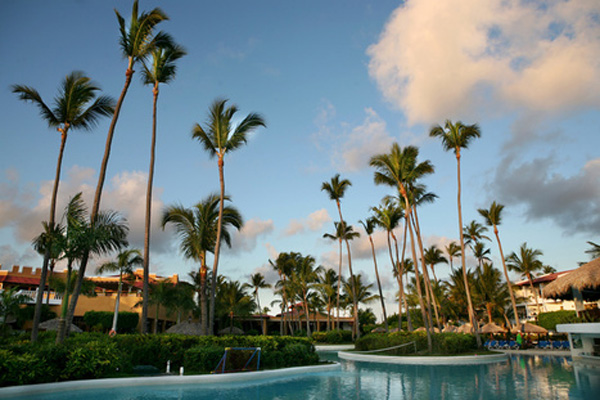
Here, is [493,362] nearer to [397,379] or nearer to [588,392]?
[397,379]

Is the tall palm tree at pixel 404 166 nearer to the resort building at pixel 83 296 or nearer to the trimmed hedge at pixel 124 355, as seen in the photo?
the trimmed hedge at pixel 124 355

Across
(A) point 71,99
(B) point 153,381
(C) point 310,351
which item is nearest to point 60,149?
(A) point 71,99

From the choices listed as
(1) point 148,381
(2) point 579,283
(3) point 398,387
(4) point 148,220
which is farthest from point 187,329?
(2) point 579,283

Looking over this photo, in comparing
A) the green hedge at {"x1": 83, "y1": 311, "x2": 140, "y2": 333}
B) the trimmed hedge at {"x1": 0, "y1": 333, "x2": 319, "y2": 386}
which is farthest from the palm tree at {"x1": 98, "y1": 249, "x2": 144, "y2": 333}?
the trimmed hedge at {"x1": 0, "y1": 333, "x2": 319, "y2": 386}

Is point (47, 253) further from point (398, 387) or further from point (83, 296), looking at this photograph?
point (83, 296)

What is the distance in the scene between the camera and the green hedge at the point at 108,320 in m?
36.2

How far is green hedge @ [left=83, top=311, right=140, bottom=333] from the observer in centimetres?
3625

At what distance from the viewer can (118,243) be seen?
1455 cm

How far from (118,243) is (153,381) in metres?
5.13

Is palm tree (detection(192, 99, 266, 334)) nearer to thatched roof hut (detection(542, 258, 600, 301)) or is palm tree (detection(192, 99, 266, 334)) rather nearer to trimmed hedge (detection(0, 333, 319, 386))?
trimmed hedge (detection(0, 333, 319, 386))

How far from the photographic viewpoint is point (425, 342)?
23906 mm

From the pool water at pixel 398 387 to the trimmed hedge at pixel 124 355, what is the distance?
0.95 m

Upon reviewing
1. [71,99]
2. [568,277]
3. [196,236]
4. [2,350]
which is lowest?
[2,350]

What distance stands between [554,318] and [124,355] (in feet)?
140
